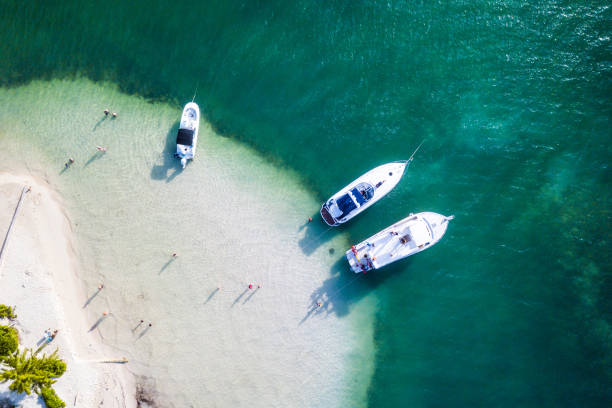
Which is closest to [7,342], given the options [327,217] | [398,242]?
[327,217]

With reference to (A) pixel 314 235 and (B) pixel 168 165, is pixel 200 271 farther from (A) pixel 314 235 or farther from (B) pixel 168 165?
(A) pixel 314 235

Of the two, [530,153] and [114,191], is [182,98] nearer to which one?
[114,191]

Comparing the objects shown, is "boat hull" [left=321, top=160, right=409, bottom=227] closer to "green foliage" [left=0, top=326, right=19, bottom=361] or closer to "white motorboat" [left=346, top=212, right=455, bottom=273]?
"white motorboat" [left=346, top=212, right=455, bottom=273]

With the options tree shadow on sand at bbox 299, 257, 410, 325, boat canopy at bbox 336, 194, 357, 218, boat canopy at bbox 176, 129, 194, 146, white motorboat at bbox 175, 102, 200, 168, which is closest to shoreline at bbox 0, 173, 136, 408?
white motorboat at bbox 175, 102, 200, 168

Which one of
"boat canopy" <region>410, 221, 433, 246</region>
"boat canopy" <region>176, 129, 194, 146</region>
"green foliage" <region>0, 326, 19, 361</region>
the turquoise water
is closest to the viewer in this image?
"green foliage" <region>0, 326, 19, 361</region>

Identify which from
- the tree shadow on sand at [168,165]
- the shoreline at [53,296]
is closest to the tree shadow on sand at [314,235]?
the tree shadow on sand at [168,165]

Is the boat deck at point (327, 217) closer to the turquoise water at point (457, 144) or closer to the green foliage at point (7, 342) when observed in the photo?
the turquoise water at point (457, 144)
